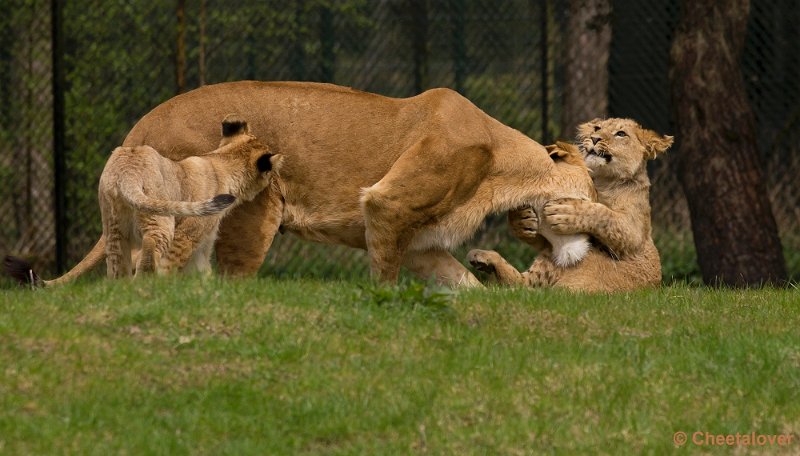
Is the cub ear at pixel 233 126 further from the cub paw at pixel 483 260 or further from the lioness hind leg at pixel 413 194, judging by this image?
the cub paw at pixel 483 260

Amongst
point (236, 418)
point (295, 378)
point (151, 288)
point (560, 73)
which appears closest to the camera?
point (236, 418)

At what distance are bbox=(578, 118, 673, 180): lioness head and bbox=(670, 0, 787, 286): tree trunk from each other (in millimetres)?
2461

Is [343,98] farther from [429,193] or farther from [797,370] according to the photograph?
[797,370]

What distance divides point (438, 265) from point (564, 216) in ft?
3.34

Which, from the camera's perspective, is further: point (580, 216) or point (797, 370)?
point (580, 216)

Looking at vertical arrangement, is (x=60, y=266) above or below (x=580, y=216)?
below

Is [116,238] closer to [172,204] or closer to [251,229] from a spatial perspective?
[172,204]

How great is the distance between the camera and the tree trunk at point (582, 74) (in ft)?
40.5

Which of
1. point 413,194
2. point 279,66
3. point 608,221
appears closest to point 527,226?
point 608,221

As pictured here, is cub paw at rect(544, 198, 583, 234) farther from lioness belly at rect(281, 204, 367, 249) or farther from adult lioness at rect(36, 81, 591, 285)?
lioness belly at rect(281, 204, 367, 249)

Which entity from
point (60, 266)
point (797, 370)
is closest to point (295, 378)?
point (797, 370)

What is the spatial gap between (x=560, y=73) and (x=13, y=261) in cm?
592

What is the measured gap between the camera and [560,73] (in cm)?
1231

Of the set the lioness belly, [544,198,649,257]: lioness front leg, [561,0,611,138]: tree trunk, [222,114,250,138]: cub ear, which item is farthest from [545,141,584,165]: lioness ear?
[561,0,611,138]: tree trunk
